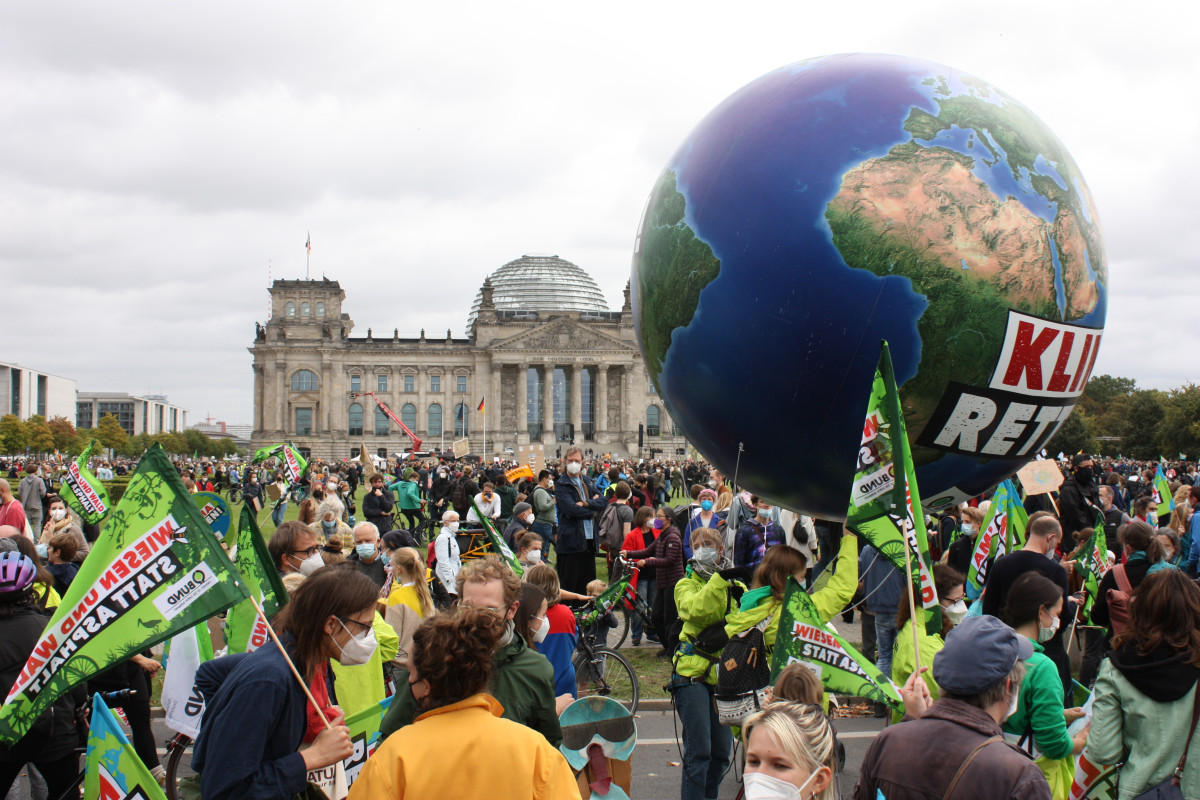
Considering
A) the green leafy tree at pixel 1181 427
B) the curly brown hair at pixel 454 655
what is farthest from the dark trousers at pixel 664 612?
the green leafy tree at pixel 1181 427

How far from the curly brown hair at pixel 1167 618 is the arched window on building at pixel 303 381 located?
82.4 metres

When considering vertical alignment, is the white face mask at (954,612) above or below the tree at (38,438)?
below

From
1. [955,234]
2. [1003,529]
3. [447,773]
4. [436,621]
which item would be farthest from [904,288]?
[1003,529]

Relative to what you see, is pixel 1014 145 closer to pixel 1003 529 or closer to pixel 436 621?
pixel 436 621

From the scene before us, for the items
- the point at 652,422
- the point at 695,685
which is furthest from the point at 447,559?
the point at 652,422

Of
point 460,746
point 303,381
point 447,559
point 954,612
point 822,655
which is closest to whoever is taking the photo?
point 460,746

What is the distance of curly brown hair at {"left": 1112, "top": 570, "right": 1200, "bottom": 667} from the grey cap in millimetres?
1432

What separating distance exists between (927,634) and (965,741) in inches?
82.3

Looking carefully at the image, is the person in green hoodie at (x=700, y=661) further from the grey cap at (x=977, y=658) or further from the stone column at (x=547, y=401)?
the stone column at (x=547, y=401)

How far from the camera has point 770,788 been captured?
2816 mm

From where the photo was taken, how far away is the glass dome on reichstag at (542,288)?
101 m

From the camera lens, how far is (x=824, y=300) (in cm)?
375

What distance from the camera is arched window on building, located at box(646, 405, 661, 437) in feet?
276

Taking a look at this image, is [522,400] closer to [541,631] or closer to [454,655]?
[541,631]
